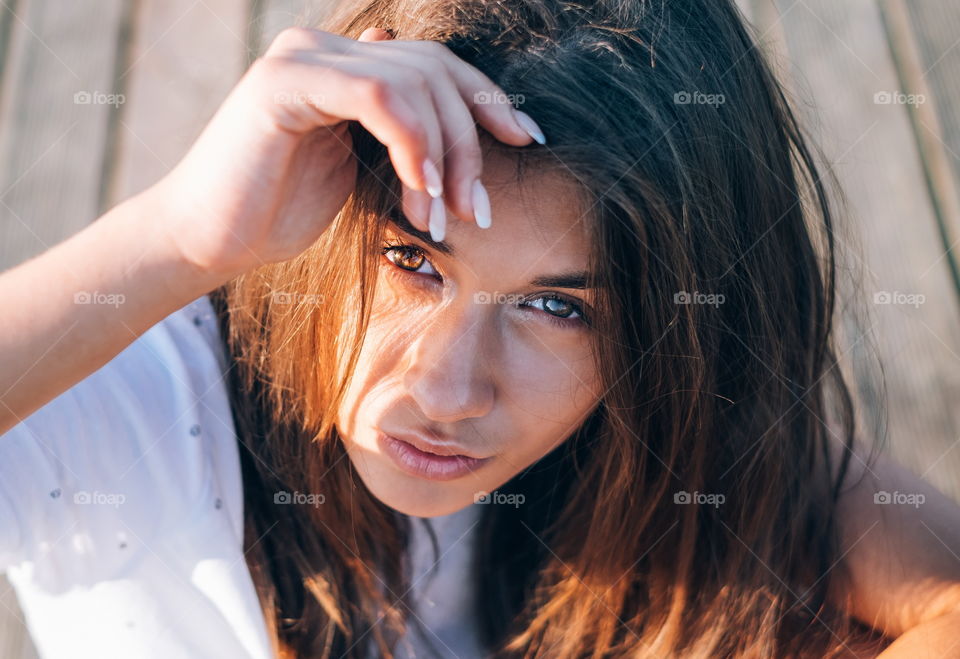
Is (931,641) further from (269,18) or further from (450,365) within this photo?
(269,18)

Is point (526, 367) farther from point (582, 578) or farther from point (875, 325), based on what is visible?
point (875, 325)

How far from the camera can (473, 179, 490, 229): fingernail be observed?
2.57 ft

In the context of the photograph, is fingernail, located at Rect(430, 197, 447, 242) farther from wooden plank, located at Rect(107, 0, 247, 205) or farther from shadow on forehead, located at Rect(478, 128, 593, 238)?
wooden plank, located at Rect(107, 0, 247, 205)

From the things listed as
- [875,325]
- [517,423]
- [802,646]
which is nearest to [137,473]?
[517,423]

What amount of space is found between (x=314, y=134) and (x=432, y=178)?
139mm

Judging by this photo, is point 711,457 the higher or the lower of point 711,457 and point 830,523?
the higher

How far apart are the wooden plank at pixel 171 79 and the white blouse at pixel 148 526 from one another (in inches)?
27.7

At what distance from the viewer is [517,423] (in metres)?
0.96

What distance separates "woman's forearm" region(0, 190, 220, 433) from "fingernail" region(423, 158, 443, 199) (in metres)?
0.23

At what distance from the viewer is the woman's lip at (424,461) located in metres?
0.97

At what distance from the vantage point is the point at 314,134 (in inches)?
32.1

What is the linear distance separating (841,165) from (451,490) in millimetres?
1228

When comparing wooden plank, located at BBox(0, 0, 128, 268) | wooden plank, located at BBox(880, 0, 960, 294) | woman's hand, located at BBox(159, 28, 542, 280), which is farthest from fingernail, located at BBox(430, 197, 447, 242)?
wooden plank, located at BBox(880, 0, 960, 294)

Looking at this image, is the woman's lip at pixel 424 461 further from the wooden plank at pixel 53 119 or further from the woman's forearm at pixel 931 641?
the wooden plank at pixel 53 119
